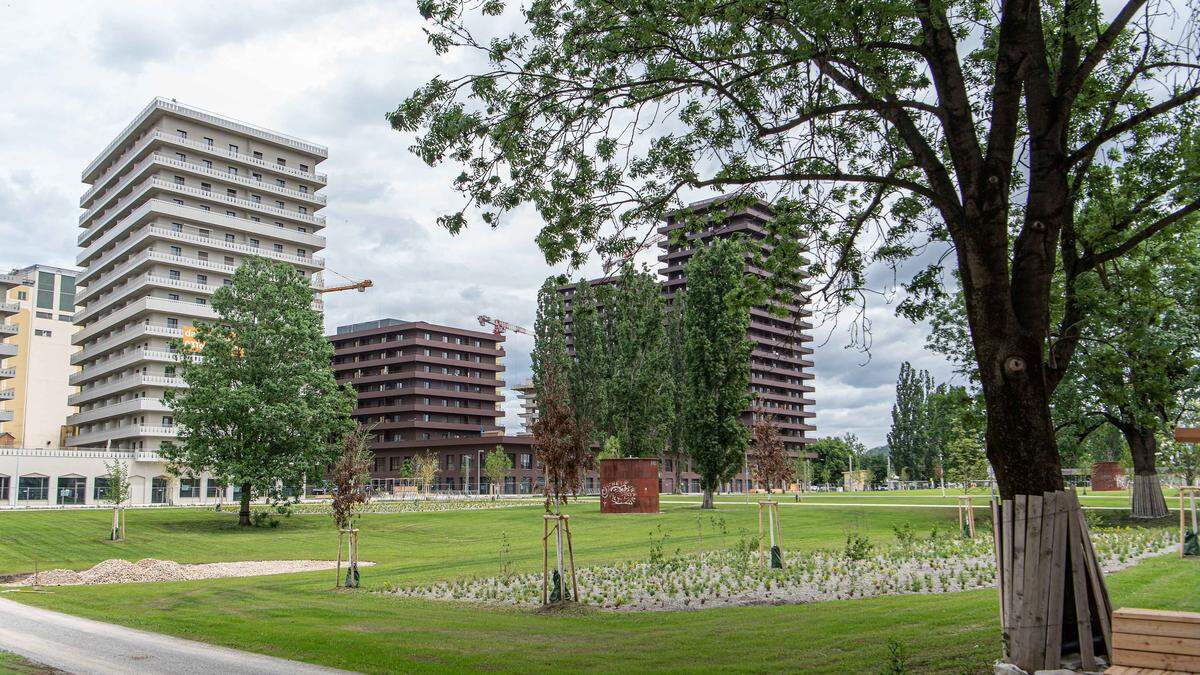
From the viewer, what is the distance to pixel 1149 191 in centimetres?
1231

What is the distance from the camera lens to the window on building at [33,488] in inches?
2904

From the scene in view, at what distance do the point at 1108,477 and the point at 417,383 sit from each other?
101m

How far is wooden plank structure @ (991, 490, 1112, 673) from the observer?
29.4 ft

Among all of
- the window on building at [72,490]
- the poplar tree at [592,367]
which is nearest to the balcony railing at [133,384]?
the window on building at [72,490]

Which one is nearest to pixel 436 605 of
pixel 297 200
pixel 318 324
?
pixel 318 324

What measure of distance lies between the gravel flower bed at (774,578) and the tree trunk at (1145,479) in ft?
41.1

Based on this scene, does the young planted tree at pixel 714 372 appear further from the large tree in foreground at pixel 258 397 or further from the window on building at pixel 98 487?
the window on building at pixel 98 487

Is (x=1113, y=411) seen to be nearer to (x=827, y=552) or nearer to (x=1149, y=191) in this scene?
(x=827, y=552)

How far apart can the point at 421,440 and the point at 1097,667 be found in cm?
13122

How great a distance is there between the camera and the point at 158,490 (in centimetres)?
8612

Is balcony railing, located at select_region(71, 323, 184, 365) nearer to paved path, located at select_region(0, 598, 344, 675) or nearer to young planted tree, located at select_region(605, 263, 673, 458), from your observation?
young planted tree, located at select_region(605, 263, 673, 458)

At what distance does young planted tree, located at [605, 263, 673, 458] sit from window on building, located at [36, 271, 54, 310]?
315 feet

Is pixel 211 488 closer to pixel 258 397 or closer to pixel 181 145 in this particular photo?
pixel 181 145

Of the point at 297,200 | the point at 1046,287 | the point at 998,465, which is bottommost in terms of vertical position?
the point at 998,465
